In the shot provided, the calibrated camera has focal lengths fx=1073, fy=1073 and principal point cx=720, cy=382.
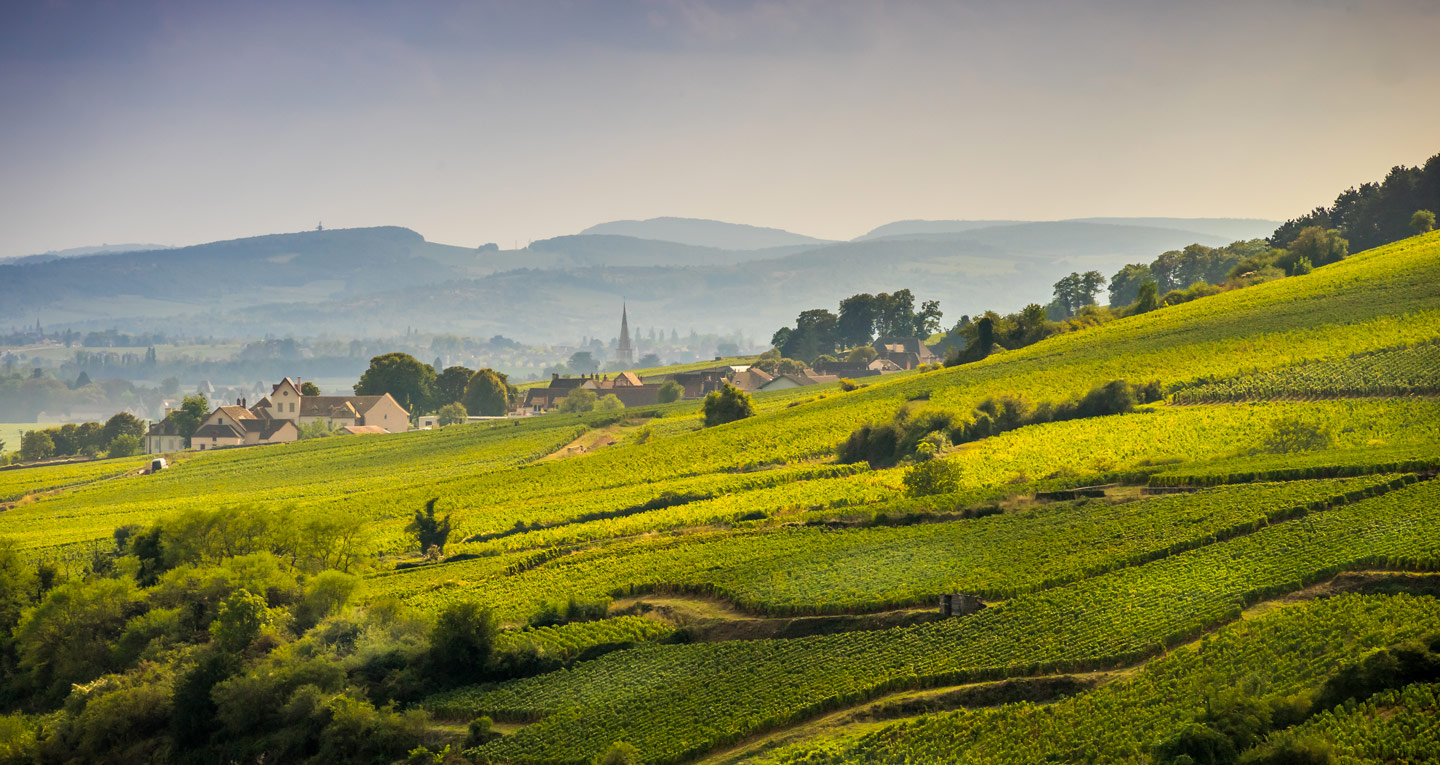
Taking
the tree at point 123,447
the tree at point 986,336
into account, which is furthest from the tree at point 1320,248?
the tree at point 123,447

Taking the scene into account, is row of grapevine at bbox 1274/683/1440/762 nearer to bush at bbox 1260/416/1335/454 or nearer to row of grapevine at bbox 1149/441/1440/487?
row of grapevine at bbox 1149/441/1440/487

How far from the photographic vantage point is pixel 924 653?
3161 cm

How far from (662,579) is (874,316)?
150778 millimetres

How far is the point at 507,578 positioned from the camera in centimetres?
4888

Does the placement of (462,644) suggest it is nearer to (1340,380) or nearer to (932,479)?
(932,479)

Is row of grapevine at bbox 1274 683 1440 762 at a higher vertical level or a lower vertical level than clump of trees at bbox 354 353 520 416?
lower

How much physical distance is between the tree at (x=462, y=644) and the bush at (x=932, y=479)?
2390 cm

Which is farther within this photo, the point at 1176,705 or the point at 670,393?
the point at 670,393

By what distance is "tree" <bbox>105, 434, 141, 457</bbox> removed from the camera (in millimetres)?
125500

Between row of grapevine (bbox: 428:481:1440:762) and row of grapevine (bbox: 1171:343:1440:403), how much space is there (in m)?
23.3

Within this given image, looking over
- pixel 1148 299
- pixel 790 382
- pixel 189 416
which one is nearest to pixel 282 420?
pixel 189 416

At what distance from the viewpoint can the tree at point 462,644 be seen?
37.7 metres

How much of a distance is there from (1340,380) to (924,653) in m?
41.2

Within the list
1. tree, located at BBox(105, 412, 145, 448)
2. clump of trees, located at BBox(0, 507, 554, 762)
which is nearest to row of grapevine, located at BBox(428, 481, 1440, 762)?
clump of trees, located at BBox(0, 507, 554, 762)
